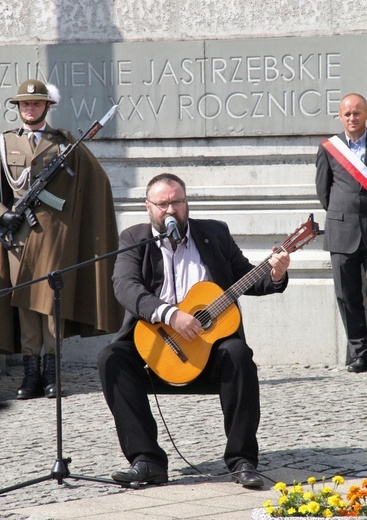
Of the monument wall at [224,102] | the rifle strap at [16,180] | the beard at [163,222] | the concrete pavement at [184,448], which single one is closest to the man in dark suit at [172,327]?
the beard at [163,222]

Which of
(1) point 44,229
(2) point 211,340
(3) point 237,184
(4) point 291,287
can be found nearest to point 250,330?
(4) point 291,287

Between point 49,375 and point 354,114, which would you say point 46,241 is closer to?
point 49,375

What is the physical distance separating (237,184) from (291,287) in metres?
0.93

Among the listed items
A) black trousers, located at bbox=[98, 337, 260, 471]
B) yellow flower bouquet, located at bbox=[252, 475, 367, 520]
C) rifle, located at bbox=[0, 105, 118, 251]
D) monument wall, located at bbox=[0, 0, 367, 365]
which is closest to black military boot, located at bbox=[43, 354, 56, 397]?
rifle, located at bbox=[0, 105, 118, 251]

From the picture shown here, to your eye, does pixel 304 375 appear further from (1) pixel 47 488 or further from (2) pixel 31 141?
(1) pixel 47 488

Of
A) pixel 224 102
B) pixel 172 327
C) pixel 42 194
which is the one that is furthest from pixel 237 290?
pixel 224 102

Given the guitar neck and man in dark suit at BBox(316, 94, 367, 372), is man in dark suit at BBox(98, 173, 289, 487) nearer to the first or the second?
the guitar neck

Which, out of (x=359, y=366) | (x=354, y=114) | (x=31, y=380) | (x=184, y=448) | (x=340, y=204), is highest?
(x=354, y=114)

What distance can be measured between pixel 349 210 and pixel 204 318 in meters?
3.39

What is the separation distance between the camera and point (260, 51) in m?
9.66

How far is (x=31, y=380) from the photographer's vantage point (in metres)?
8.32

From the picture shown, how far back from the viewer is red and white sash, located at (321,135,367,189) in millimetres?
8977

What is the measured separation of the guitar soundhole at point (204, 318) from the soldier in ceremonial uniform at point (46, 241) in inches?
99.1

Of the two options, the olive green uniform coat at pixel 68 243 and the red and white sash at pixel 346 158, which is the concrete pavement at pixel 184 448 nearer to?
the olive green uniform coat at pixel 68 243
